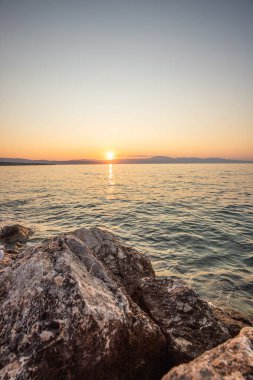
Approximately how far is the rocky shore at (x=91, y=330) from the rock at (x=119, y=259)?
4.60ft

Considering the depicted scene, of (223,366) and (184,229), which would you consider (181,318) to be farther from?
(184,229)

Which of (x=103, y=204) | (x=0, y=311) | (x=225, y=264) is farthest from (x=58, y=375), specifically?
(x=103, y=204)

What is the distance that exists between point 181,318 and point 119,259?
232 centimetres

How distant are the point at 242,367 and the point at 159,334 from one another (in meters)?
1.42

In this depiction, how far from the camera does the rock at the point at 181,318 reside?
11.8 ft

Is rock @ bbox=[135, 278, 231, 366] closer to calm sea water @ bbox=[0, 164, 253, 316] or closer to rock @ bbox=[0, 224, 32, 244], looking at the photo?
calm sea water @ bbox=[0, 164, 253, 316]

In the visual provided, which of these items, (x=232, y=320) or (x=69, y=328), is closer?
(x=69, y=328)

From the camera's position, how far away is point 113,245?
21.0 feet

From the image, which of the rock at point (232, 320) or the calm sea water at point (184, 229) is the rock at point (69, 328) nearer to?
the rock at point (232, 320)

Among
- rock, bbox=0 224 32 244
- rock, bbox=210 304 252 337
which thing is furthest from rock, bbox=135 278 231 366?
rock, bbox=0 224 32 244

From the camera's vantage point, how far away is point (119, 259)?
6094 mm

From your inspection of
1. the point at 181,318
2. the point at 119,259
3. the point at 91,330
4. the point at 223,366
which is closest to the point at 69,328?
the point at 91,330

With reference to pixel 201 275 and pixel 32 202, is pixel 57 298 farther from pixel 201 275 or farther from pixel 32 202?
pixel 32 202

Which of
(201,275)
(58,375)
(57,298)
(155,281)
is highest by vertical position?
(57,298)
